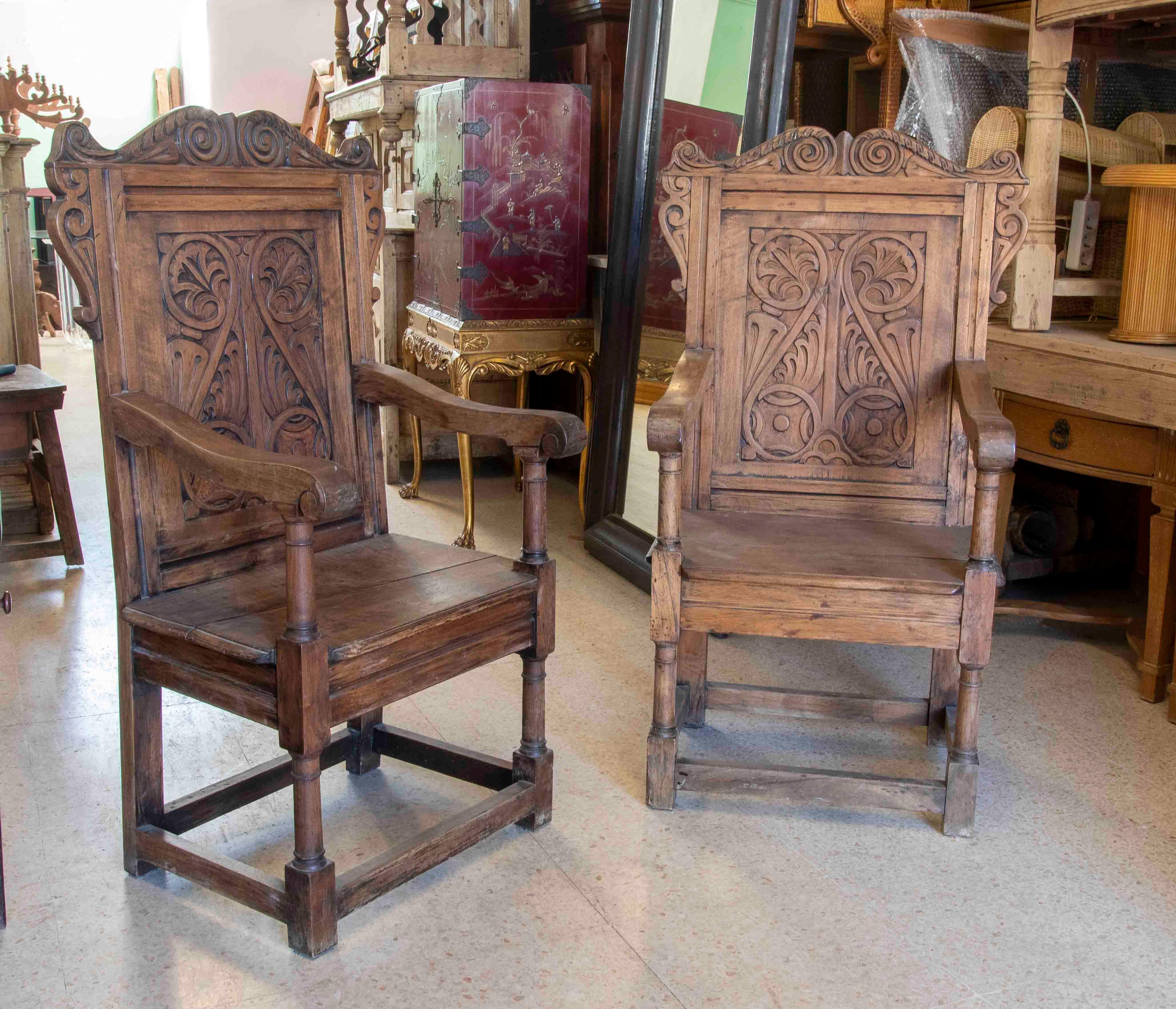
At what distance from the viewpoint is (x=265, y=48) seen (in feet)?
31.3

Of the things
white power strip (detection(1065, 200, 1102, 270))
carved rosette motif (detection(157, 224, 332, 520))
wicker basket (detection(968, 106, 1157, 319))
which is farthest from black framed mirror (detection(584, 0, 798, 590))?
carved rosette motif (detection(157, 224, 332, 520))

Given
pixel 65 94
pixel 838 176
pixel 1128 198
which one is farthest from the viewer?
pixel 65 94

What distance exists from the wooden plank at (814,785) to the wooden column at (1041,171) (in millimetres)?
Answer: 1338

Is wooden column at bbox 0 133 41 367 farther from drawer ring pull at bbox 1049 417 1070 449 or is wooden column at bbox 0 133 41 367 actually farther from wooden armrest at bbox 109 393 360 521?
drawer ring pull at bbox 1049 417 1070 449

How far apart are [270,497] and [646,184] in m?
2.28

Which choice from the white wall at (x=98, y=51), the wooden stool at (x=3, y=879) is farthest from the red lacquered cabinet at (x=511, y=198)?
the white wall at (x=98, y=51)

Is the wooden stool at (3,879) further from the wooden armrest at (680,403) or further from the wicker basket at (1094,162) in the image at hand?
the wicker basket at (1094,162)

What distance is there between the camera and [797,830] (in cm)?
231

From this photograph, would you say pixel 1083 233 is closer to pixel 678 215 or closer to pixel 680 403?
pixel 678 215

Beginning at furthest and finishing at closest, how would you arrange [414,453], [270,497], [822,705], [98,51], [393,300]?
[98,51]
[414,453]
[393,300]
[822,705]
[270,497]

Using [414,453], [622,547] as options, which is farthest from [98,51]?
[622,547]

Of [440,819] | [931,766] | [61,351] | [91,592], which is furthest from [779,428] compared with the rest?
[61,351]

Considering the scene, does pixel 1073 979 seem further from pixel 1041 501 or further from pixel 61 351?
pixel 61 351

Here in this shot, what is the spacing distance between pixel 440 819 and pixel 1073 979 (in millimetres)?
1106
